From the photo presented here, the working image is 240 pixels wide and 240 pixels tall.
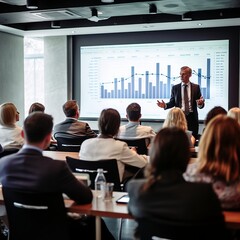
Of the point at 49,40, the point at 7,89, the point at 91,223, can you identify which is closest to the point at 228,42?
the point at 49,40

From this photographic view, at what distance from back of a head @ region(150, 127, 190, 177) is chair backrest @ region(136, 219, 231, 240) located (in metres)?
0.23

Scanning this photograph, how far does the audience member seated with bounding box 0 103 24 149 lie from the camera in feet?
14.1

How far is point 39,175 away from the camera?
2.13 metres

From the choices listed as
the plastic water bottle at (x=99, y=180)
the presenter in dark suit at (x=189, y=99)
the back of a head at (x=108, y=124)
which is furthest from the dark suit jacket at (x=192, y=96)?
the plastic water bottle at (x=99, y=180)

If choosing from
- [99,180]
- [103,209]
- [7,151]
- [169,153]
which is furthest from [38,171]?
[7,151]

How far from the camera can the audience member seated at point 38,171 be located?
212 cm

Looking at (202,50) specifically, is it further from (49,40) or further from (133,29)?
(49,40)

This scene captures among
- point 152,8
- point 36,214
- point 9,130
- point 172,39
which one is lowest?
point 36,214

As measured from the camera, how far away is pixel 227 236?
5.77ft

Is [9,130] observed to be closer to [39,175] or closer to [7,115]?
[7,115]

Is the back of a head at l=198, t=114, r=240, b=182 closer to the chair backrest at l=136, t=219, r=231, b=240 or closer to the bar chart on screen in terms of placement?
the chair backrest at l=136, t=219, r=231, b=240

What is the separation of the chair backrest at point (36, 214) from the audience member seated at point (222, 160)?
0.75 m

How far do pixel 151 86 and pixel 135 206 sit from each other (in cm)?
Result: 650

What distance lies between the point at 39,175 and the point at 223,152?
966 millimetres
